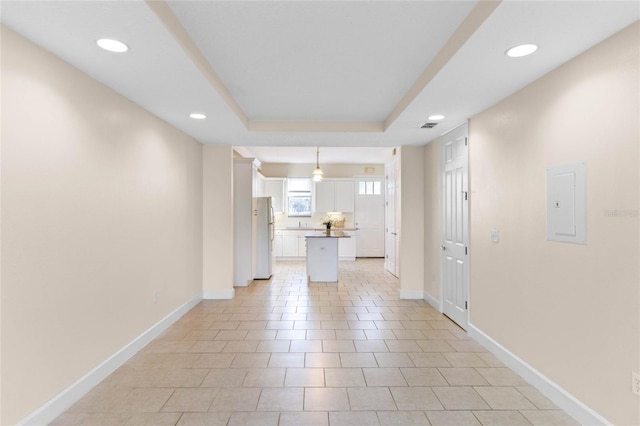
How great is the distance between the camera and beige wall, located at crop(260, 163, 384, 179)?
1030cm

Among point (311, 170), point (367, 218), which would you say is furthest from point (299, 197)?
point (367, 218)

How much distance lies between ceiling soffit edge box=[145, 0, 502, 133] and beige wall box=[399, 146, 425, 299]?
1.18 metres

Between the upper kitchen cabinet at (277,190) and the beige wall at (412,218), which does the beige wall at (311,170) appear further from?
the beige wall at (412,218)

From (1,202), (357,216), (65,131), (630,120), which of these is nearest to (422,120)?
(630,120)

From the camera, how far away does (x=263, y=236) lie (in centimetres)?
700

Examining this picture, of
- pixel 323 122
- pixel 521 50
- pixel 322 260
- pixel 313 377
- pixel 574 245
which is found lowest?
pixel 313 377

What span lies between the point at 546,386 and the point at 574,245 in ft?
3.60

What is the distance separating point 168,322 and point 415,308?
10.7ft

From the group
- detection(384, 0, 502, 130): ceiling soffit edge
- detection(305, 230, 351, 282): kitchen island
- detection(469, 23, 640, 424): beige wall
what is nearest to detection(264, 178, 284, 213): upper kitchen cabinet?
detection(305, 230, 351, 282): kitchen island

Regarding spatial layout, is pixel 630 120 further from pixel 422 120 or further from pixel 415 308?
pixel 415 308

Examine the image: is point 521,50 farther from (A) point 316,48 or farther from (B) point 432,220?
(B) point 432,220

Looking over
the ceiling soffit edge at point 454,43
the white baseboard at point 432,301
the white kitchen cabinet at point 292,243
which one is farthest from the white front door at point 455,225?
the white kitchen cabinet at point 292,243

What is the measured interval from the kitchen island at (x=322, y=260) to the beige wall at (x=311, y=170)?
3.78m

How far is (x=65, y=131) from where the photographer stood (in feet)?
8.10
